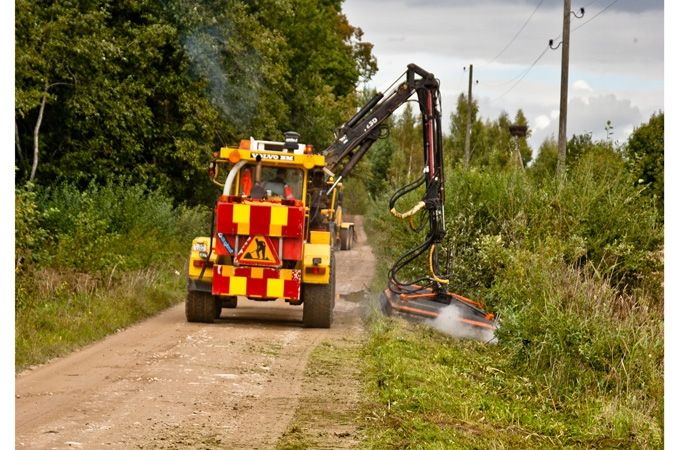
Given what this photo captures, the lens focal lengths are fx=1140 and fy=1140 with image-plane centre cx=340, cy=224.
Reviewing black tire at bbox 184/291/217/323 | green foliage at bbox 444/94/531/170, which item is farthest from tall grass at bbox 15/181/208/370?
green foliage at bbox 444/94/531/170

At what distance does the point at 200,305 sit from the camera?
1875cm

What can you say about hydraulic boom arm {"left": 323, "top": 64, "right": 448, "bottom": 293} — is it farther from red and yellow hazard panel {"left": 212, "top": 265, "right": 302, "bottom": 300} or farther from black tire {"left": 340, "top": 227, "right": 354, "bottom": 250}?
black tire {"left": 340, "top": 227, "right": 354, "bottom": 250}

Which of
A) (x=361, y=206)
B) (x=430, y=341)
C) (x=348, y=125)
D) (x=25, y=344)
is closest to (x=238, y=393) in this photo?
(x=25, y=344)

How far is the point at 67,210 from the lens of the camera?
961 inches

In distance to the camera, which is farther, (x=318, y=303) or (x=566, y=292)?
(x=318, y=303)

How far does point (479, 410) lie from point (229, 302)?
10134 mm

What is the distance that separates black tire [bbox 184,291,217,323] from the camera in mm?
18703

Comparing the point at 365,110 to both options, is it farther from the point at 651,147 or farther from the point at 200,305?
the point at 651,147

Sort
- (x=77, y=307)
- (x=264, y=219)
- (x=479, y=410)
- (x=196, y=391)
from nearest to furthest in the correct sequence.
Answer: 1. (x=479, y=410)
2. (x=196, y=391)
3. (x=77, y=307)
4. (x=264, y=219)

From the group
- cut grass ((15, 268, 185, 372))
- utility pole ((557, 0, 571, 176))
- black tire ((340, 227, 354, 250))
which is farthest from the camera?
black tire ((340, 227, 354, 250))

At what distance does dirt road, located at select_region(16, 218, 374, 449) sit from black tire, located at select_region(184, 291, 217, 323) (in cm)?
31

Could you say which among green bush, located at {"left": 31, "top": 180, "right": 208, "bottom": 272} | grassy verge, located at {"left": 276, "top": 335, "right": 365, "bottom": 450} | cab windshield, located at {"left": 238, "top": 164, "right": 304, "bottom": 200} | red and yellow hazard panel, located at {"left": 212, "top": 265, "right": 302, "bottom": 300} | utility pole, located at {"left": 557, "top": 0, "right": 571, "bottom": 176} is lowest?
grassy verge, located at {"left": 276, "top": 335, "right": 365, "bottom": 450}

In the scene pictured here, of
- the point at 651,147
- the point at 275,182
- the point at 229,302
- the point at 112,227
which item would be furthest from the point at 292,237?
the point at 651,147

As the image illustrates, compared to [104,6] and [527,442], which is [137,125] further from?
[527,442]
